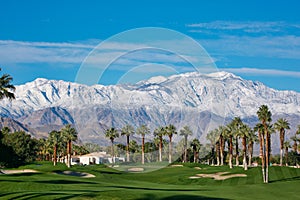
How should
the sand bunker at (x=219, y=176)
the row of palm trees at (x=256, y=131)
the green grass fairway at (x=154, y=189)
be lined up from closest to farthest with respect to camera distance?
the green grass fairway at (x=154, y=189) → the row of palm trees at (x=256, y=131) → the sand bunker at (x=219, y=176)

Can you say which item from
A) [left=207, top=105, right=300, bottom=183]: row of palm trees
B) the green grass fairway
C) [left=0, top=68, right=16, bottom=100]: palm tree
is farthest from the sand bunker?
[left=0, top=68, right=16, bottom=100]: palm tree

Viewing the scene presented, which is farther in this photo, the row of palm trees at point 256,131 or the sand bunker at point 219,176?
the sand bunker at point 219,176

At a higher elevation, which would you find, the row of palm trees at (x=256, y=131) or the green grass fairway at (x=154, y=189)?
the row of palm trees at (x=256, y=131)

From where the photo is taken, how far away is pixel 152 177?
97.4 meters

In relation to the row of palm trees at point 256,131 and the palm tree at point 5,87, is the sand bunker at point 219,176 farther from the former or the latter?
the palm tree at point 5,87

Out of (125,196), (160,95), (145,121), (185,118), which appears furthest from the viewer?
(145,121)

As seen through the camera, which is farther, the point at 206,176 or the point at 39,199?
the point at 206,176

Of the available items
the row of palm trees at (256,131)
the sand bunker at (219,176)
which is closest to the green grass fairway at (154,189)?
the sand bunker at (219,176)

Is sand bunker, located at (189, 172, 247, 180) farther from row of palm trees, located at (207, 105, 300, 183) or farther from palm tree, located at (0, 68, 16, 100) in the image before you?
palm tree, located at (0, 68, 16, 100)

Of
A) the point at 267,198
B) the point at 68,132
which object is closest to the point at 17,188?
the point at 267,198

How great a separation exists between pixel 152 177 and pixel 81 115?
3411cm

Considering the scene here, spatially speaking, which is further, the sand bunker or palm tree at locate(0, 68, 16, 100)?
the sand bunker

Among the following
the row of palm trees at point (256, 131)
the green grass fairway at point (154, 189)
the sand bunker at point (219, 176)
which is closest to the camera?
the green grass fairway at point (154, 189)

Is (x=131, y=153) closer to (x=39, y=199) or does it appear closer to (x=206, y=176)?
(x=206, y=176)
